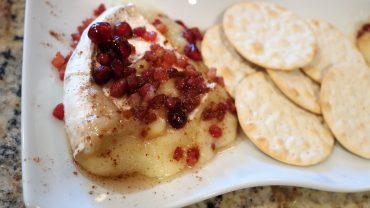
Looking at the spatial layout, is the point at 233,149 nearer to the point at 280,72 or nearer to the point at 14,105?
the point at 280,72

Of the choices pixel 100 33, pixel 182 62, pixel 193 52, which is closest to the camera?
pixel 100 33

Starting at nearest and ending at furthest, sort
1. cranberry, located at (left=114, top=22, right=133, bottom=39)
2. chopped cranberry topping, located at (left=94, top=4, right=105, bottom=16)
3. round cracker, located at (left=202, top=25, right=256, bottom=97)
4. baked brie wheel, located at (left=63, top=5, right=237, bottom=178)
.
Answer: baked brie wheel, located at (left=63, top=5, right=237, bottom=178) < cranberry, located at (left=114, top=22, right=133, bottom=39) < round cracker, located at (left=202, top=25, right=256, bottom=97) < chopped cranberry topping, located at (left=94, top=4, right=105, bottom=16)

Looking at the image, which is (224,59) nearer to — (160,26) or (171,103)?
(160,26)

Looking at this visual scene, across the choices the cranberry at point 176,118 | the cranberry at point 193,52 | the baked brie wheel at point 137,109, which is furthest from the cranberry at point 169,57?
the cranberry at point 176,118

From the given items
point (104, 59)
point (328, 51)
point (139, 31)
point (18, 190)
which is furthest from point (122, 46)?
point (328, 51)

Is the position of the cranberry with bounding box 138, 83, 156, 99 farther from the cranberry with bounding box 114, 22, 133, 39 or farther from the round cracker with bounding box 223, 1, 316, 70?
the round cracker with bounding box 223, 1, 316, 70

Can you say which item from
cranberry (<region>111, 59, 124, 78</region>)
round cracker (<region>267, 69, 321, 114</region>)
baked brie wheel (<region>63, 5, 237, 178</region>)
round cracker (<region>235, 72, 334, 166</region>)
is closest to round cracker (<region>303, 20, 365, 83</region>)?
round cracker (<region>267, 69, 321, 114</region>)

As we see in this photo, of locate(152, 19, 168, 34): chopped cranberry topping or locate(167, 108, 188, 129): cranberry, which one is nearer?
locate(167, 108, 188, 129): cranberry
